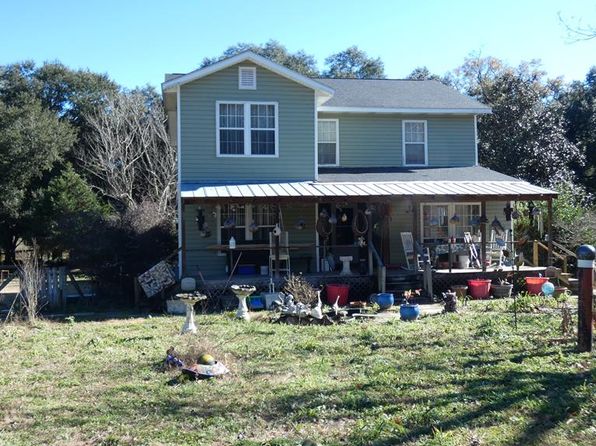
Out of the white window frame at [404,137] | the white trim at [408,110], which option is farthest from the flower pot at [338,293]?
the white window frame at [404,137]

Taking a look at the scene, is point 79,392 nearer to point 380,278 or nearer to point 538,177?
point 380,278

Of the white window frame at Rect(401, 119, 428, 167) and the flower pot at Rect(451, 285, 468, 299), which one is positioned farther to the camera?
the white window frame at Rect(401, 119, 428, 167)

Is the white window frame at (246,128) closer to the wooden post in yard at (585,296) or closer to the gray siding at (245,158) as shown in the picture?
the gray siding at (245,158)

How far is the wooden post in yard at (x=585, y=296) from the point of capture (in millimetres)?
7418

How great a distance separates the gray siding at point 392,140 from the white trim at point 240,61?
84.1 inches

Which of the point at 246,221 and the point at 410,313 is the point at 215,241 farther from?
the point at 410,313

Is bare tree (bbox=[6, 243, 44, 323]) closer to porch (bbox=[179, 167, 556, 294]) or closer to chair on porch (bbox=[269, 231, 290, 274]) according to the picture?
porch (bbox=[179, 167, 556, 294])

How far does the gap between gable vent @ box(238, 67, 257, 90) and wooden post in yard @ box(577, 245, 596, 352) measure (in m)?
11.0

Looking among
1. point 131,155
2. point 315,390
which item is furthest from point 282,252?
point 131,155

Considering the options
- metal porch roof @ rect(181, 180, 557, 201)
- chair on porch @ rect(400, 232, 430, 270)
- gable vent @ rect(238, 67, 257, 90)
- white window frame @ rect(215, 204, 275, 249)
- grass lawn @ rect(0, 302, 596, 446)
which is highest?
gable vent @ rect(238, 67, 257, 90)

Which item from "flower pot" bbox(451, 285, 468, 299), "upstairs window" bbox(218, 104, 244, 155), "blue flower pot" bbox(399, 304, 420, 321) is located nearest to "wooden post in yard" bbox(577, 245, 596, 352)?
"blue flower pot" bbox(399, 304, 420, 321)

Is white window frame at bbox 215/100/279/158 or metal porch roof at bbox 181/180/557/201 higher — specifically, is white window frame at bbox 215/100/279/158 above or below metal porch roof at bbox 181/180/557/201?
above

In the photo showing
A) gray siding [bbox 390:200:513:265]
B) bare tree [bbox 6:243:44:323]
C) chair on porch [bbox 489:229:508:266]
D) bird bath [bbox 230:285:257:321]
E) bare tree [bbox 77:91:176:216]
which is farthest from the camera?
bare tree [bbox 77:91:176:216]

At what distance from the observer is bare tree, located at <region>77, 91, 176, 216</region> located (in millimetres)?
27547
